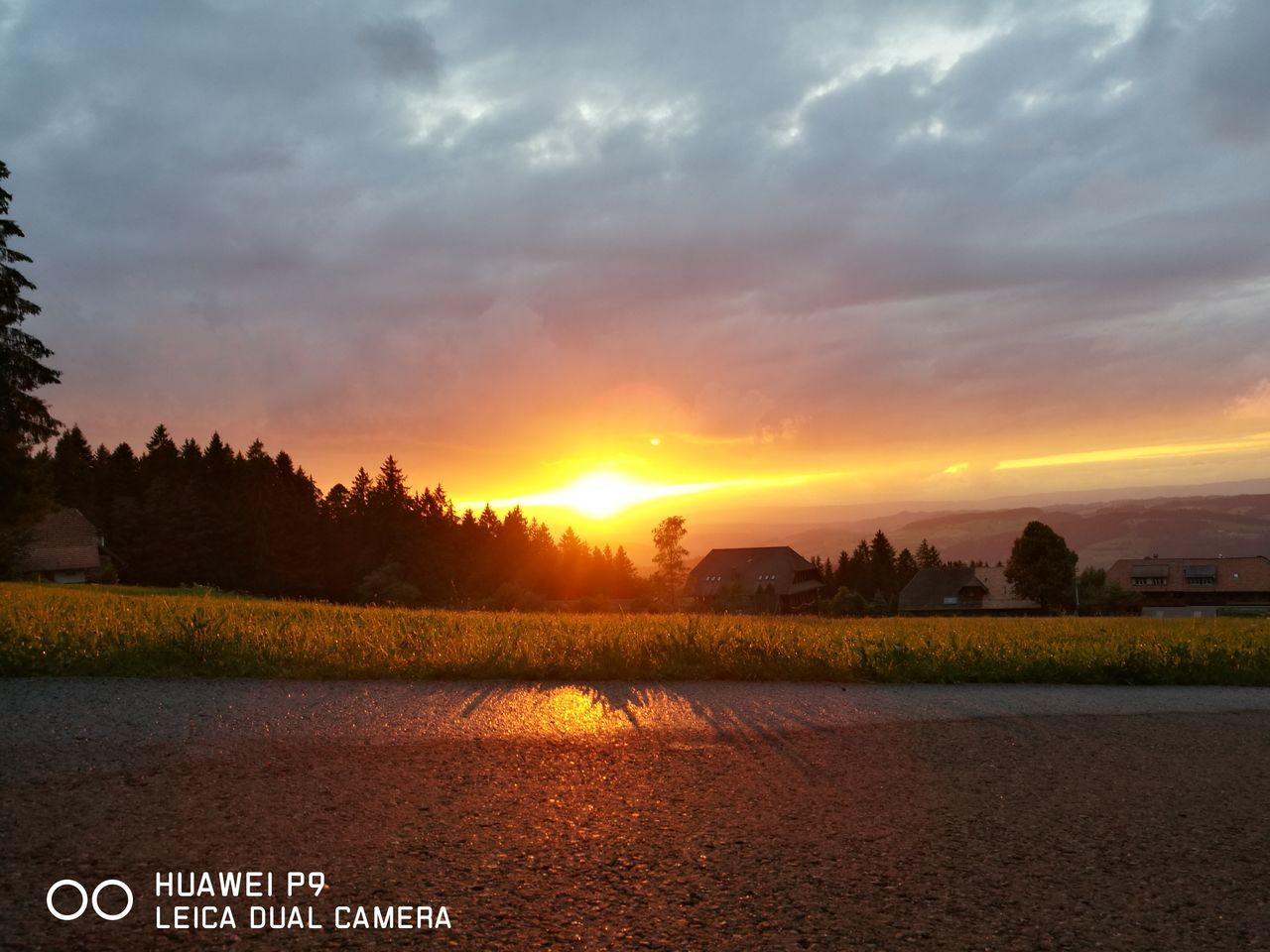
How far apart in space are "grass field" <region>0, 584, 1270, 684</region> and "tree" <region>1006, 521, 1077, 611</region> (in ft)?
173

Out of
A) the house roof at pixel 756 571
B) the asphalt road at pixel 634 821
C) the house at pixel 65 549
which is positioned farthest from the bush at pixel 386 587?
the asphalt road at pixel 634 821

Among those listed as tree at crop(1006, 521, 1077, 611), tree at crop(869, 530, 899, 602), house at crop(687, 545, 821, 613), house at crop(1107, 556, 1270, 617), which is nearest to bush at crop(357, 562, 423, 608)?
house at crop(687, 545, 821, 613)

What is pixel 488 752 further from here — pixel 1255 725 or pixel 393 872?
pixel 1255 725

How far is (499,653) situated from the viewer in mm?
11641

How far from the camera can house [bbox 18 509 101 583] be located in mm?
55969

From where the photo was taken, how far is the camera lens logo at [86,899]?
4.25 metres

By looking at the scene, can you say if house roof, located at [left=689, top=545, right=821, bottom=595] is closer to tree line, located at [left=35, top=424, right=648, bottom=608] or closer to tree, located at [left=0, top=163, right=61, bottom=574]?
tree line, located at [left=35, top=424, right=648, bottom=608]

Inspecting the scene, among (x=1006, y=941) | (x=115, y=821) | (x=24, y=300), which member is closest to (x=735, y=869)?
(x=1006, y=941)

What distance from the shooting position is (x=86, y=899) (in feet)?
14.5

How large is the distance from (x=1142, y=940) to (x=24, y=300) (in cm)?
3659

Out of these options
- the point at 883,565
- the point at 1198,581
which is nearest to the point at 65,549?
the point at 883,565

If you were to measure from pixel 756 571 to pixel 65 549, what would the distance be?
63194 mm

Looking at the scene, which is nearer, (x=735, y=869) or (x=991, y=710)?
(x=735, y=869)

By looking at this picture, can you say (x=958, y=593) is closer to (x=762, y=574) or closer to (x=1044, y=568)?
(x=1044, y=568)
